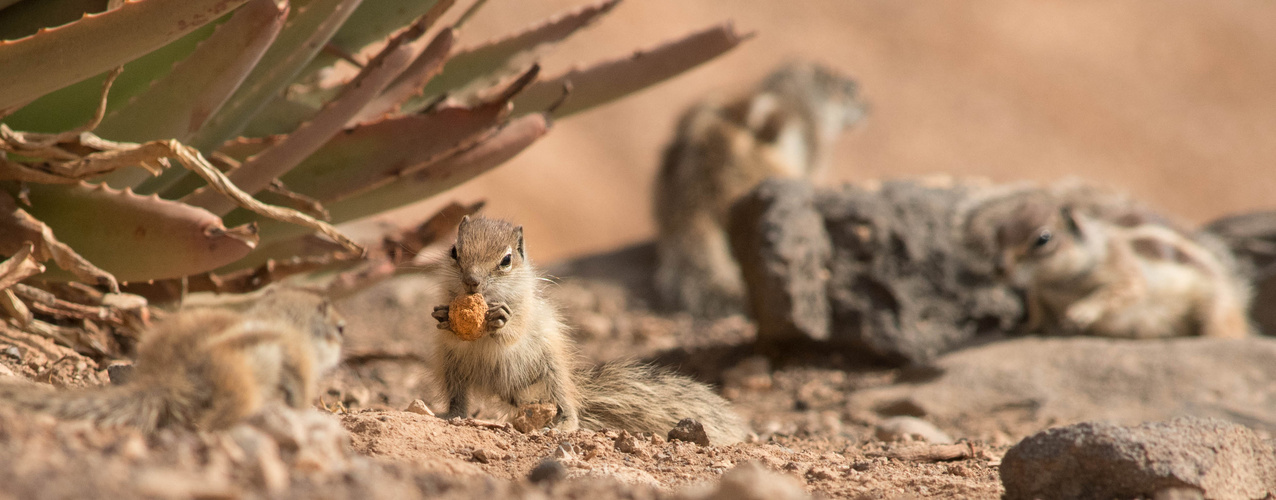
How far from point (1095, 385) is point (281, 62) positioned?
4402 mm

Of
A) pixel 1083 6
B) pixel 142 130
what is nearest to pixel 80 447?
pixel 142 130

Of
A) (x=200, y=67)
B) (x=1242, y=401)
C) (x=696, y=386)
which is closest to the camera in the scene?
(x=200, y=67)

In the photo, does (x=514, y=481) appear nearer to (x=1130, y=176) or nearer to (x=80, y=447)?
(x=80, y=447)

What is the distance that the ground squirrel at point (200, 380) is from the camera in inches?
93.5

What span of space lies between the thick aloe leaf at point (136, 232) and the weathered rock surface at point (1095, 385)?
136 inches

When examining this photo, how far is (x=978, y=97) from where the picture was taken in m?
20.9

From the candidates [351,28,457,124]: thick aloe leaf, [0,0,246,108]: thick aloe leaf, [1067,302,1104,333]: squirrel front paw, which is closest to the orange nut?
[351,28,457,124]: thick aloe leaf

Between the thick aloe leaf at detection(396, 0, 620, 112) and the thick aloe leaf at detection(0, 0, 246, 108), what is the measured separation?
63.8 inches

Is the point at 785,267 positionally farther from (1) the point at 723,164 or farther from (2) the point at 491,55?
(1) the point at 723,164

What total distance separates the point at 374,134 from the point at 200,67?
0.88 meters

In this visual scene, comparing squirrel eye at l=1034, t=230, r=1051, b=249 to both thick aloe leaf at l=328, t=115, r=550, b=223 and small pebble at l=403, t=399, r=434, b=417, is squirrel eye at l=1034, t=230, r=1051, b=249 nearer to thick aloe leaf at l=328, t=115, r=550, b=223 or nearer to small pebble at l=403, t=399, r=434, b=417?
thick aloe leaf at l=328, t=115, r=550, b=223

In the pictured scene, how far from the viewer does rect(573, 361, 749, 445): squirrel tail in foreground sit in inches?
157

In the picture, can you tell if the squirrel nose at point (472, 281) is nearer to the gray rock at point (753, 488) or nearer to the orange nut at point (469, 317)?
the orange nut at point (469, 317)

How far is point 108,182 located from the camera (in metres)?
3.78
